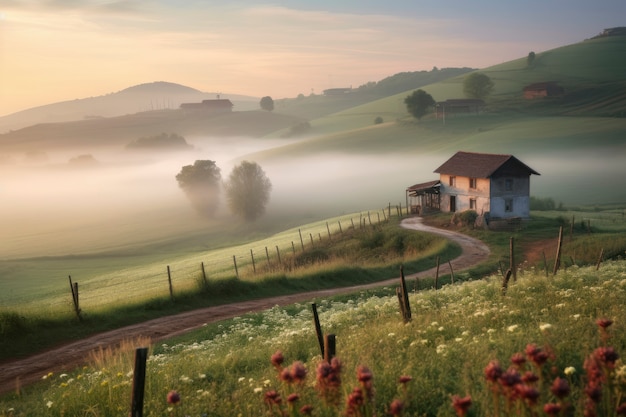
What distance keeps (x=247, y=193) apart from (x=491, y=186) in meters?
58.0

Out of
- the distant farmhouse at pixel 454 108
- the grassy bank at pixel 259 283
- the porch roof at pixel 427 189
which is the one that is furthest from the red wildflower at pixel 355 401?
the distant farmhouse at pixel 454 108

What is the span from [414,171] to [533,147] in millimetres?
26761

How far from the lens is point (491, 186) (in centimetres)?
7250

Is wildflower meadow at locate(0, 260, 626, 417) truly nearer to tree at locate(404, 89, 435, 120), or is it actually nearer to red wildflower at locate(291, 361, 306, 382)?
red wildflower at locate(291, 361, 306, 382)

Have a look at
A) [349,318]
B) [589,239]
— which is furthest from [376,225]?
[349,318]

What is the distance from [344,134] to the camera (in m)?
190

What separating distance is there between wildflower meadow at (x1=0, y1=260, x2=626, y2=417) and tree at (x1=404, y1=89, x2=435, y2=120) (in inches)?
6627

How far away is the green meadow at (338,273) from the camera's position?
35.3ft

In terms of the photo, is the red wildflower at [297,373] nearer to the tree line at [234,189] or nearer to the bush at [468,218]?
the bush at [468,218]

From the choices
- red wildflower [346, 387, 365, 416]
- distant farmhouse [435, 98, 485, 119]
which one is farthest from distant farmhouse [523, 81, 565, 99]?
red wildflower [346, 387, 365, 416]

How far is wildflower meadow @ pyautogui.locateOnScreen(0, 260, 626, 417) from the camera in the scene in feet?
20.5

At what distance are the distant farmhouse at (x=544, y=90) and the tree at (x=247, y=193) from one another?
106534mm

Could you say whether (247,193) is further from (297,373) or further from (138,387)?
(297,373)

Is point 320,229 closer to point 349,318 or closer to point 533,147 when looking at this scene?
point 349,318
